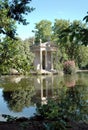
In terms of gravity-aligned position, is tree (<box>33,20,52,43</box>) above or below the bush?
above

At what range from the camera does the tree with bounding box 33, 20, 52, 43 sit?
74.1 meters

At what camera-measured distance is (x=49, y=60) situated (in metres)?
56.6

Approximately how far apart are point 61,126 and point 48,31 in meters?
70.1

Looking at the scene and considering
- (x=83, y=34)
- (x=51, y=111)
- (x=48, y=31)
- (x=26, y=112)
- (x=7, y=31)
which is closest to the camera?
(x=83, y=34)

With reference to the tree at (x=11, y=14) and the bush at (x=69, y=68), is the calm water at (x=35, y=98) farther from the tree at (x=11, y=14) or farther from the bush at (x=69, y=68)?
the bush at (x=69, y=68)

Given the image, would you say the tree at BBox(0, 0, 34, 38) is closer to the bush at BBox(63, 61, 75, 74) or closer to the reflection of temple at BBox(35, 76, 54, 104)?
the reflection of temple at BBox(35, 76, 54, 104)

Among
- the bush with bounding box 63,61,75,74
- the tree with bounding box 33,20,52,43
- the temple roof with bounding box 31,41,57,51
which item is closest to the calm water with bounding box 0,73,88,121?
the bush with bounding box 63,61,75,74

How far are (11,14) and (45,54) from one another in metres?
47.5

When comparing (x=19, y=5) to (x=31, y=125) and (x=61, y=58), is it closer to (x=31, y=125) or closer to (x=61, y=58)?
(x=31, y=125)

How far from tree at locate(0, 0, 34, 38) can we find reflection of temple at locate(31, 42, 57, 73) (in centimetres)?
4437

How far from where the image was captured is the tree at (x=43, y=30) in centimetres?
7412

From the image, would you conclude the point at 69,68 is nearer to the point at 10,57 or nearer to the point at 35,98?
the point at 35,98

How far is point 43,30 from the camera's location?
74.1 metres

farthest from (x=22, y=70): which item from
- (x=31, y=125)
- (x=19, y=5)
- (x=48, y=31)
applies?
(x=48, y=31)
